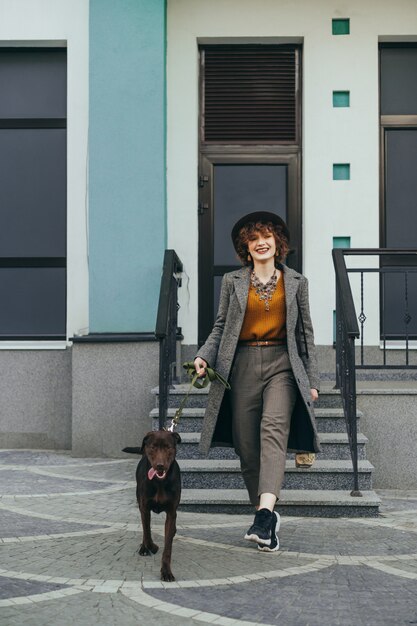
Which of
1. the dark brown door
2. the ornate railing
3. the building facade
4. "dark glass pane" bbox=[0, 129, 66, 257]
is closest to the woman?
the ornate railing

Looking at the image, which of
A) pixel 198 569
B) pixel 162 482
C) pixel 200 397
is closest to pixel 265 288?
pixel 162 482

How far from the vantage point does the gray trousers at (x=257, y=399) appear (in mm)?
5051

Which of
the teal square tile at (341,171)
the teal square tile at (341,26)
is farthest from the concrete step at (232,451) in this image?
the teal square tile at (341,26)

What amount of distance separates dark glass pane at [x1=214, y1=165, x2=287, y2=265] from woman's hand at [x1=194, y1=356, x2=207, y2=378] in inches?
163

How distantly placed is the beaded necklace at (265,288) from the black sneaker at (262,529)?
3.91 ft

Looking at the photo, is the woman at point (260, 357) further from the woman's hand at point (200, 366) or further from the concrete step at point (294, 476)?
the concrete step at point (294, 476)

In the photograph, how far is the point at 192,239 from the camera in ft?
29.6

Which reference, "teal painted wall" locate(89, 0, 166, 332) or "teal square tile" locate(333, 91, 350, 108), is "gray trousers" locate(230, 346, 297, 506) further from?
"teal square tile" locate(333, 91, 350, 108)

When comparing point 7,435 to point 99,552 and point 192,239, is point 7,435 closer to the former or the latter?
point 192,239

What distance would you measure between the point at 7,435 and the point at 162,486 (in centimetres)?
481

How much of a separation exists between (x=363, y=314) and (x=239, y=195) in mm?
1955

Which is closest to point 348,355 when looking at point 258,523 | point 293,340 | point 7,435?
A: point 293,340

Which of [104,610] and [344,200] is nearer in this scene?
[104,610]

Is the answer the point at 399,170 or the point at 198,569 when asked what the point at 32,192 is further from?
the point at 198,569
